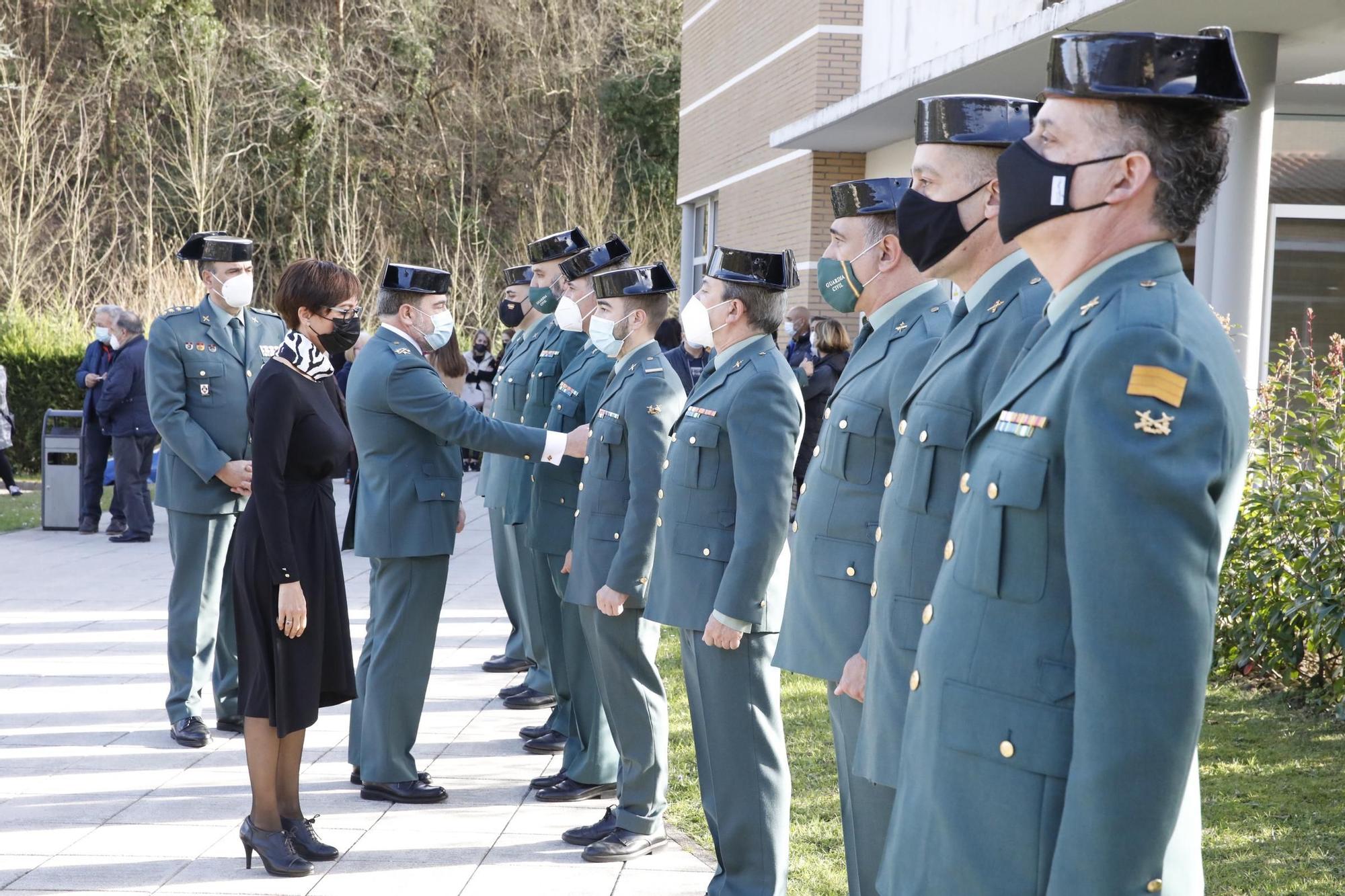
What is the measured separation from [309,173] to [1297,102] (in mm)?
25500

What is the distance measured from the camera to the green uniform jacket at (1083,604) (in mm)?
1840

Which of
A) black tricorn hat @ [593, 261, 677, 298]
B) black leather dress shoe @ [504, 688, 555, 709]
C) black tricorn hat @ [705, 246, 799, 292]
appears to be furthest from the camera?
black leather dress shoe @ [504, 688, 555, 709]

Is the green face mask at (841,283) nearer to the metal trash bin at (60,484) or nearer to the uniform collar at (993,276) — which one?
the uniform collar at (993,276)

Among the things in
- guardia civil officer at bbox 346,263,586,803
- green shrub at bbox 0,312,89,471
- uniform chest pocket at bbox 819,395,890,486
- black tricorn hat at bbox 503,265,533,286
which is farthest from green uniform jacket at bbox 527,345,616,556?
green shrub at bbox 0,312,89,471

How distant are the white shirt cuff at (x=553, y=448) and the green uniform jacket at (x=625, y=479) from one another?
375 mm

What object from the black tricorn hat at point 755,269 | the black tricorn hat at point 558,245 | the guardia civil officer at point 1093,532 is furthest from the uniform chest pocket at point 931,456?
the black tricorn hat at point 558,245

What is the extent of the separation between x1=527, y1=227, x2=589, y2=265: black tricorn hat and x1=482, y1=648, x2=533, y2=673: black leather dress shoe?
2394 millimetres

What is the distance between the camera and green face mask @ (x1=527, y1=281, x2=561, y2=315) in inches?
301

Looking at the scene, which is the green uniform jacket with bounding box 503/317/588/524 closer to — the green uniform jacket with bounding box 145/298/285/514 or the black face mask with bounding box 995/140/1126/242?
the green uniform jacket with bounding box 145/298/285/514

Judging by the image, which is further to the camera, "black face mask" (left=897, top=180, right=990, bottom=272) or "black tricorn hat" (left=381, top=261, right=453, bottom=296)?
"black tricorn hat" (left=381, top=261, right=453, bottom=296)

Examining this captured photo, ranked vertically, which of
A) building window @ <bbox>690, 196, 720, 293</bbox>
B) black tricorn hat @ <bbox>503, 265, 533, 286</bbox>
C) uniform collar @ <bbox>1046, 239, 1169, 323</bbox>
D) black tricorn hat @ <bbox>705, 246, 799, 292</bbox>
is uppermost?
building window @ <bbox>690, 196, 720, 293</bbox>

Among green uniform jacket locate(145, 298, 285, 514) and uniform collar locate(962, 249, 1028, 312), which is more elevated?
uniform collar locate(962, 249, 1028, 312)

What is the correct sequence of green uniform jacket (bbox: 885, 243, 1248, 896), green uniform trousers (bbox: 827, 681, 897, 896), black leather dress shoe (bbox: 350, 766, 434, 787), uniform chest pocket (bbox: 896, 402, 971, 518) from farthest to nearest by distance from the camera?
black leather dress shoe (bbox: 350, 766, 434, 787) → green uniform trousers (bbox: 827, 681, 897, 896) → uniform chest pocket (bbox: 896, 402, 971, 518) → green uniform jacket (bbox: 885, 243, 1248, 896)

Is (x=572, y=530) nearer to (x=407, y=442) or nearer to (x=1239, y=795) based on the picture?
(x=407, y=442)
